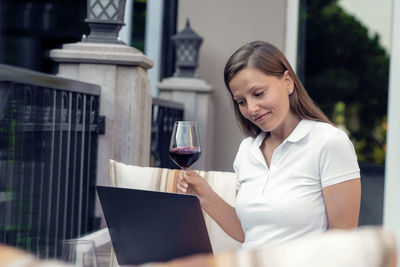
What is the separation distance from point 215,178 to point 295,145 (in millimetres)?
409

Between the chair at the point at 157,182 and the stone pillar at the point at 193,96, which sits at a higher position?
the stone pillar at the point at 193,96

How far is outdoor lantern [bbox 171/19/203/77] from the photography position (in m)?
4.53

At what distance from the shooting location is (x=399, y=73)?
13.0ft

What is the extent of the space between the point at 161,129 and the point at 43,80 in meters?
1.89

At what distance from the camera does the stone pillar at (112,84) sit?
2490 mm

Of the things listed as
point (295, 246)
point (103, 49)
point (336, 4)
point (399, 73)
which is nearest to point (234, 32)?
point (336, 4)

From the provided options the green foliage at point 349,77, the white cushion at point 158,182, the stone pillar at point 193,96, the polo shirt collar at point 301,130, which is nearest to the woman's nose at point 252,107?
the polo shirt collar at point 301,130

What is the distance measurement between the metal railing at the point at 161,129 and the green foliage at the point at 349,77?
1462 mm

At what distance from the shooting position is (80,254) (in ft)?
3.47

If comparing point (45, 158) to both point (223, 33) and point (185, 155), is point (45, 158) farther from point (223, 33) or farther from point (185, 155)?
point (223, 33)

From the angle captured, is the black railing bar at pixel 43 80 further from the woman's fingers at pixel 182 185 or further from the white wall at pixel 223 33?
the white wall at pixel 223 33

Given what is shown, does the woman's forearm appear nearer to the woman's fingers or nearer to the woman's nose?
the woman's fingers

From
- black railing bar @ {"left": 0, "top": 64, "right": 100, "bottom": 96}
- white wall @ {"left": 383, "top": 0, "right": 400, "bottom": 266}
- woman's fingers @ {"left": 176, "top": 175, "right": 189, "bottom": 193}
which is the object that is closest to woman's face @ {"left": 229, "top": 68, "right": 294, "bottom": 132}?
woman's fingers @ {"left": 176, "top": 175, "right": 189, "bottom": 193}

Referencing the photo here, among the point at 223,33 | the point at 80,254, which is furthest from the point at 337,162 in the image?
the point at 223,33
